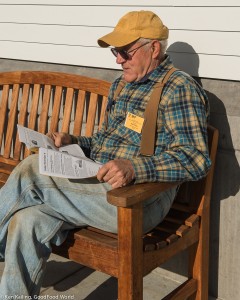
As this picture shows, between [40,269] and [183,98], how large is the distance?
3.63ft

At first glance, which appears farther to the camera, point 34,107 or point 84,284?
point 34,107

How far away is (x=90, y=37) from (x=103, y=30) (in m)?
0.13

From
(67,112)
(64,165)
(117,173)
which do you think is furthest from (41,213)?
(67,112)

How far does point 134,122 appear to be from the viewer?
3312mm

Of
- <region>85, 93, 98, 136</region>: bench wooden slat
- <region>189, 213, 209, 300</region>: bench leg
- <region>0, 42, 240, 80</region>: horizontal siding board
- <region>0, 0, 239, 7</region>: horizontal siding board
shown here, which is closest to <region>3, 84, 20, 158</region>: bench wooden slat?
<region>0, 42, 240, 80</region>: horizontal siding board

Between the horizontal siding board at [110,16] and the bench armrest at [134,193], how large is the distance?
42.8 inches

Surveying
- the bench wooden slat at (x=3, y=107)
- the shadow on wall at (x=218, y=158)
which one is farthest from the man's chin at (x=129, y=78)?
the bench wooden slat at (x=3, y=107)

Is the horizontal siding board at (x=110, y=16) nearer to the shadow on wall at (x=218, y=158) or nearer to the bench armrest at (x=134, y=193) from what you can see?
the shadow on wall at (x=218, y=158)

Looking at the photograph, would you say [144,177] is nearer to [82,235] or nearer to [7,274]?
[82,235]

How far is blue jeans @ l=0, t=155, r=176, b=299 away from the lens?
117 inches

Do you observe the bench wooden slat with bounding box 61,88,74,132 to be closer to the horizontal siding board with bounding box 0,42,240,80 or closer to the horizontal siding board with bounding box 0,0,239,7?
the horizontal siding board with bounding box 0,42,240,80

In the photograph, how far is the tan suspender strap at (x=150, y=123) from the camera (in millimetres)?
3184

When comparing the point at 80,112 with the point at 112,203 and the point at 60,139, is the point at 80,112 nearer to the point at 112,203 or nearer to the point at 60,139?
the point at 60,139

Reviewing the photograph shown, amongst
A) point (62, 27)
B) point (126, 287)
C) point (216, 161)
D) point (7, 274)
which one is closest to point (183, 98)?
point (216, 161)
